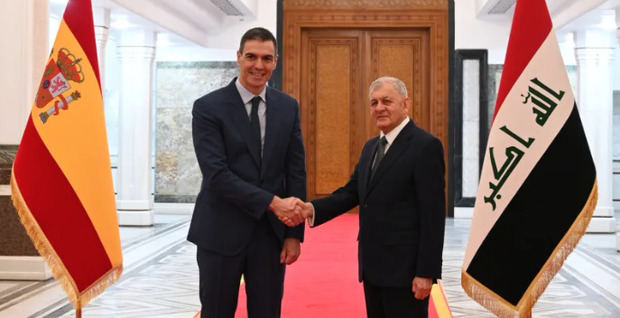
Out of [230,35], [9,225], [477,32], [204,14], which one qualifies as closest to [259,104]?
[9,225]

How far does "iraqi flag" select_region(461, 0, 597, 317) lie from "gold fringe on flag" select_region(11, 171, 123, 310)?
183 centimetres

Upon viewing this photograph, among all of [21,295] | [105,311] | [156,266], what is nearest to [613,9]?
[156,266]

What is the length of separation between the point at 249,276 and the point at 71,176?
1.19 metres

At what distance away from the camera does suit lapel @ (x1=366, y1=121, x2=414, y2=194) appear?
2.66 m

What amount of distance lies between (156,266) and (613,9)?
610 centimetres

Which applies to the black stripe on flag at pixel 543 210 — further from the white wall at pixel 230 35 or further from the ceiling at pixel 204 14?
the white wall at pixel 230 35

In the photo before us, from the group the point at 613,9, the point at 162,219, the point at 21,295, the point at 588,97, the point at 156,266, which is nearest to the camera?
the point at 21,295

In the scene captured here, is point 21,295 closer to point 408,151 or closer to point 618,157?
point 408,151

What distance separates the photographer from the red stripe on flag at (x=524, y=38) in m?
2.89

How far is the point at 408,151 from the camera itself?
2639mm

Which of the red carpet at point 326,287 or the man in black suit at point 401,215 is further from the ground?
the man in black suit at point 401,215

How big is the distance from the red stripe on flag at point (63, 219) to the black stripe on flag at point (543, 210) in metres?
1.95

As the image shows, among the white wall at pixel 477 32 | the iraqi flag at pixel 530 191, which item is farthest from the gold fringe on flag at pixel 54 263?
the white wall at pixel 477 32

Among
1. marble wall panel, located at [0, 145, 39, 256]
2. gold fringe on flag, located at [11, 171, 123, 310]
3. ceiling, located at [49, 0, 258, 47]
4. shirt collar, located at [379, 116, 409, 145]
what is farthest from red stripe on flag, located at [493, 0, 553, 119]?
ceiling, located at [49, 0, 258, 47]
